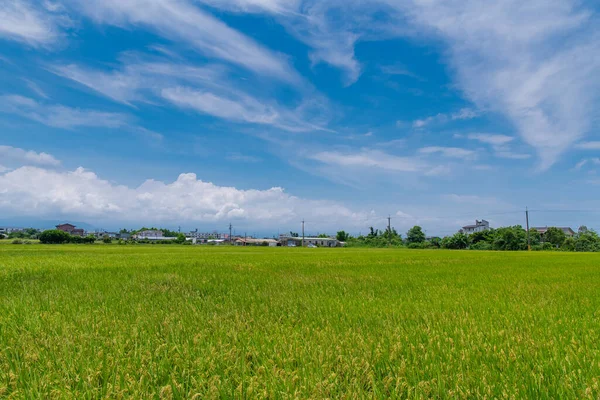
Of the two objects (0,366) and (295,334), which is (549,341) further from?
(0,366)

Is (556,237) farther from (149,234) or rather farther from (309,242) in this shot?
(149,234)

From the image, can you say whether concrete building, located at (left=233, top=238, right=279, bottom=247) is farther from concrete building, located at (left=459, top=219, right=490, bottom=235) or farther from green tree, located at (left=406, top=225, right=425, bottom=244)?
concrete building, located at (left=459, top=219, right=490, bottom=235)


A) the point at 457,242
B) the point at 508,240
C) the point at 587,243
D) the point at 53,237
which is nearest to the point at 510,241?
the point at 508,240

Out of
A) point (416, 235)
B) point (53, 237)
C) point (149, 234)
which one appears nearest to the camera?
point (53, 237)

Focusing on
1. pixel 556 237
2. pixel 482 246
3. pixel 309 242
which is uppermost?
pixel 556 237

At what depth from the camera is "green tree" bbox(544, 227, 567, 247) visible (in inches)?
2965

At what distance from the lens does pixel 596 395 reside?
2.28 metres

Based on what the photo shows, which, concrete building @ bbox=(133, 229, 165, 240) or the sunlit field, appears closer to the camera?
the sunlit field

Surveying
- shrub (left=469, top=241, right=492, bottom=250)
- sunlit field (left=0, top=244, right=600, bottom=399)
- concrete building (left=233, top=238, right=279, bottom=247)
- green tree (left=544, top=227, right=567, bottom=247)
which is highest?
green tree (left=544, top=227, right=567, bottom=247)

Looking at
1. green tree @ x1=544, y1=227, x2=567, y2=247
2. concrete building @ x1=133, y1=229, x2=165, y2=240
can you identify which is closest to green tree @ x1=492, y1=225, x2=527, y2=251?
green tree @ x1=544, y1=227, x2=567, y2=247

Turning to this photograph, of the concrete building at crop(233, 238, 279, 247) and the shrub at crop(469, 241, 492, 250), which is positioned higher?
the shrub at crop(469, 241, 492, 250)

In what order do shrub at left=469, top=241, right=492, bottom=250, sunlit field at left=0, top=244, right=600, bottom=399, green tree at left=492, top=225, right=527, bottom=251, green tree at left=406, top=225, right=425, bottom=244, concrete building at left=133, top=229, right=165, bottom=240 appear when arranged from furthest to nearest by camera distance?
concrete building at left=133, top=229, right=165, bottom=240 → green tree at left=406, top=225, right=425, bottom=244 → shrub at left=469, top=241, right=492, bottom=250 → green tree at left=492, top=225, right=527, bottom=251 → sunlit field at left=0, top=244, right=600, bottom=399

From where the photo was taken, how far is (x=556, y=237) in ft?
251

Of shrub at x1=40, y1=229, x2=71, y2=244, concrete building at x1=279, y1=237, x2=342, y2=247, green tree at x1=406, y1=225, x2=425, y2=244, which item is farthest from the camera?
concrete building at x1=279, y1=237, x2=342, y2=247
